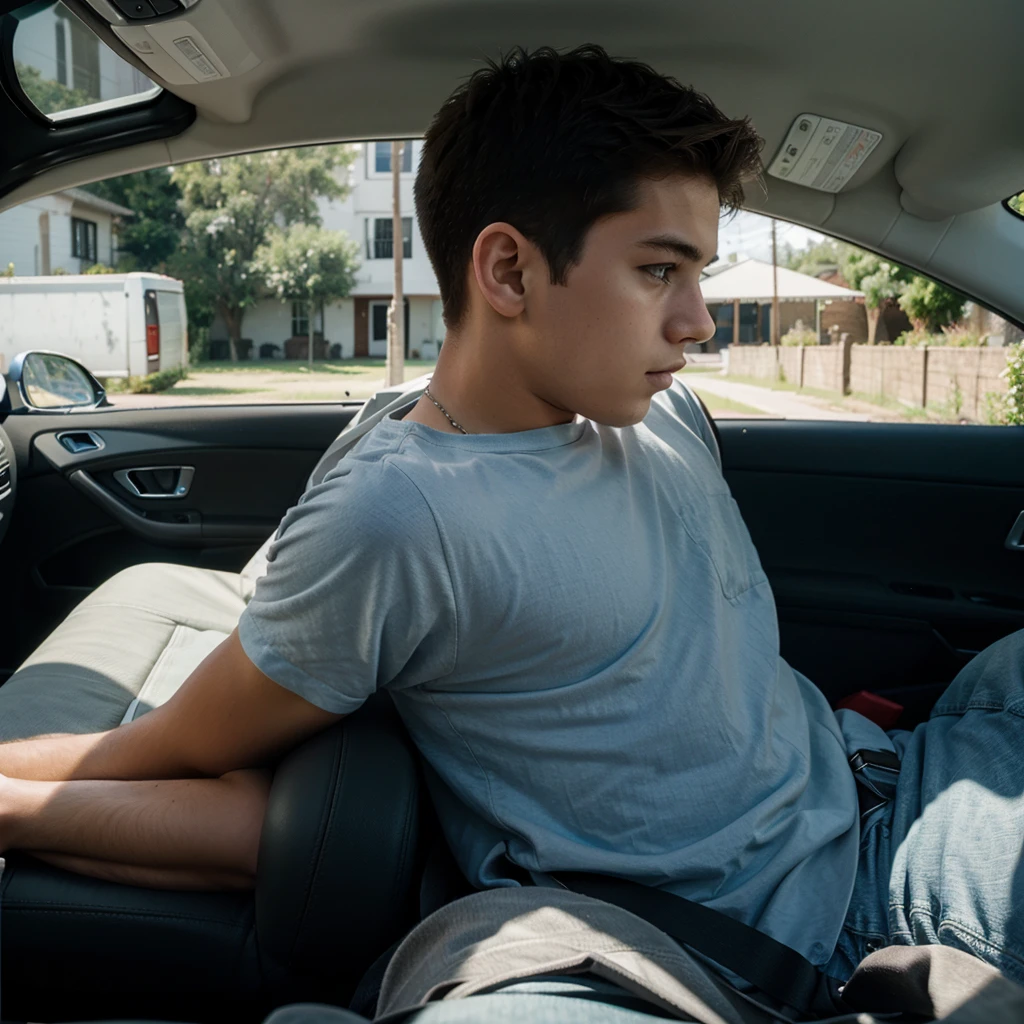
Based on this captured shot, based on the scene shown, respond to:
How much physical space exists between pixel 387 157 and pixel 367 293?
3.62 metres

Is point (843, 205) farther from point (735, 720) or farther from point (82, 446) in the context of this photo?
point (82, 446)

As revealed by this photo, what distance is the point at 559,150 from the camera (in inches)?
51.9

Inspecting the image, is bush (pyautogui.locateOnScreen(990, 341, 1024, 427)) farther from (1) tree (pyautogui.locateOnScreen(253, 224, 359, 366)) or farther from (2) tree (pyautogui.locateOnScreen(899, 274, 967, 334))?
(1) tree (pyautogui.locateOnScreen(253, 224, 359, 366))

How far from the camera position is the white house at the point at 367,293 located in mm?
2518

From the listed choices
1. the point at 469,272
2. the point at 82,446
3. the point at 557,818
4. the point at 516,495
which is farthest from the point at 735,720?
the point at 82,446

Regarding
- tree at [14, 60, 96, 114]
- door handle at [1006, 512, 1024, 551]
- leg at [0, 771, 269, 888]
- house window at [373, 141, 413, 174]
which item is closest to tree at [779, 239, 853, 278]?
door handle at [1006, 512, 1024, 551]

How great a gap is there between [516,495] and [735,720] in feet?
1.33

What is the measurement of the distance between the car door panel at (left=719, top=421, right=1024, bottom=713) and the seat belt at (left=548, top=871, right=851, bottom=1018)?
144 centimetres

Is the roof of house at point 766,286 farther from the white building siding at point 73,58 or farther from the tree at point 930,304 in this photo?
the white building siding at point 73,58

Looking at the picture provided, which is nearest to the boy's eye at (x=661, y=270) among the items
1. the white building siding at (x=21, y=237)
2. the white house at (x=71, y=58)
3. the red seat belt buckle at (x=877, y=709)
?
the red seat belt buckle at (x=877, y=709)

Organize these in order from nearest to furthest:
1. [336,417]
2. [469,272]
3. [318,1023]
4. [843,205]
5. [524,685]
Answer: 1. [318,1023]
2. [524,685]
3. [469,272]
4. [843,205]
5. [336,417]

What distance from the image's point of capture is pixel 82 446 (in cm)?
325

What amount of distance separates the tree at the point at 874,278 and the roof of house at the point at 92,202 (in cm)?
200

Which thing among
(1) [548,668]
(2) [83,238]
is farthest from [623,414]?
(2) [83,238]
